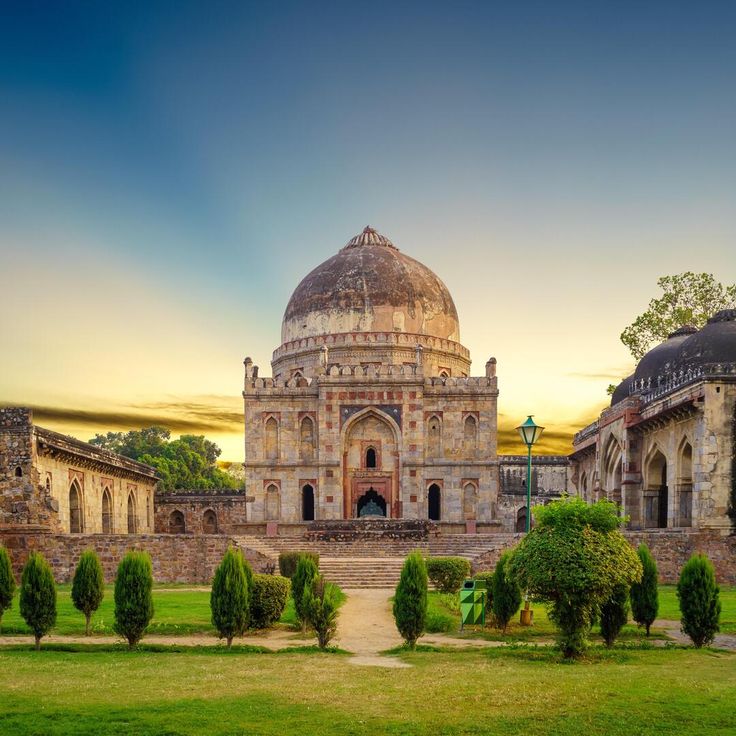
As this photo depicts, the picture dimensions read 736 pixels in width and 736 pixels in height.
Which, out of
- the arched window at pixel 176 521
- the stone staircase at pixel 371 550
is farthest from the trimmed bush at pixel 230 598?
the arched window at pixel 176 521

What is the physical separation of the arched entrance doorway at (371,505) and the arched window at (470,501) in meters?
3.55

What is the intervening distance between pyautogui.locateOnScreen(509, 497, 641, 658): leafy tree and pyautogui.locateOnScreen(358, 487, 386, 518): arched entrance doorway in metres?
26.6

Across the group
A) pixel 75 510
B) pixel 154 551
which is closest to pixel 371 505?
pixel 75 510

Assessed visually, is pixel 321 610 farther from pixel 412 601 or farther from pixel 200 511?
pixel 200 511

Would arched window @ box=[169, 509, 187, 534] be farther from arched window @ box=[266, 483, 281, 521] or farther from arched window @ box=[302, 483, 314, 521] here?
arched window @ box=[302, 483, 314, 521]

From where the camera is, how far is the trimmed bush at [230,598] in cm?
1415

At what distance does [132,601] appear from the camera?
14055mm

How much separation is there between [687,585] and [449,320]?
3128 centimetres

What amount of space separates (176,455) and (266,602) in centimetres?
4913

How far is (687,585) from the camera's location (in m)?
13.9

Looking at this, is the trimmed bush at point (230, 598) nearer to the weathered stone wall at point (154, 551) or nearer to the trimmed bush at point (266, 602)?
the trimmed bush at point (266, 602)

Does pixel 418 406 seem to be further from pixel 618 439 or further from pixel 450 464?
pixel 618 439

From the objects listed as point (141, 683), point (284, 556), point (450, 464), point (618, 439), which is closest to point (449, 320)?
point (450, 464)

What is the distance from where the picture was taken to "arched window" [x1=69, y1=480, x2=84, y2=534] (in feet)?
111
